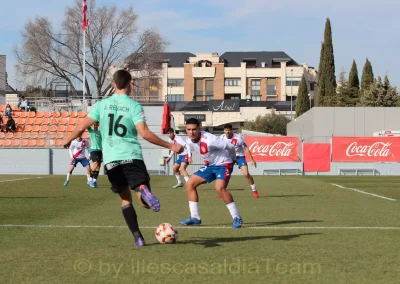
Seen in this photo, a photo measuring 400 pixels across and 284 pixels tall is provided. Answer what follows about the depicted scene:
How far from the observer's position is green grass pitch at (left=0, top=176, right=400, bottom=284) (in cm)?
666

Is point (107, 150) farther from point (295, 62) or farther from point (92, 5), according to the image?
point (295, 62)

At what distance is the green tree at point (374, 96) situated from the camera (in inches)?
2867

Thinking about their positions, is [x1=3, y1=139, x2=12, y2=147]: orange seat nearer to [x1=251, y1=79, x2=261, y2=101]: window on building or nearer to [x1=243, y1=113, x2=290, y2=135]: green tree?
[x1=243, y1=113, x2=290, y2=135]: green tree

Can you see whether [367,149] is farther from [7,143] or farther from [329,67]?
[329,67]

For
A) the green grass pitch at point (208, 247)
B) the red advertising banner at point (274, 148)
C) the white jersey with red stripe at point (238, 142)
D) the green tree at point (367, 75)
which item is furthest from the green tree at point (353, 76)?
the green grass pitch at point (208, 247)

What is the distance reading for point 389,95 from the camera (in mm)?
73438

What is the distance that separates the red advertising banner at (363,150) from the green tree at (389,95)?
3107 centimetres

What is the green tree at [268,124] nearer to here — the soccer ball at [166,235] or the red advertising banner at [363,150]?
the red advertising banner at [363,150]

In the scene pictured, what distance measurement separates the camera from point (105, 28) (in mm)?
66000

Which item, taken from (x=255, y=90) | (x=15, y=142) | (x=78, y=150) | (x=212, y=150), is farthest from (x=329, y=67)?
(x=212, y=150)

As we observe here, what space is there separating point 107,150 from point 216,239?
201 cm

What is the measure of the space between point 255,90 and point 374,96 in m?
50.5

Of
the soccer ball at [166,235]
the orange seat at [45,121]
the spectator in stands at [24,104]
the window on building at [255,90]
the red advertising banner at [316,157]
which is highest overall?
the window on building at [255,90]

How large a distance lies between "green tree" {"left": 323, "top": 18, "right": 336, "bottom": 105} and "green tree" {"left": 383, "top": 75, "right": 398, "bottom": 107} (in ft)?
37.6
